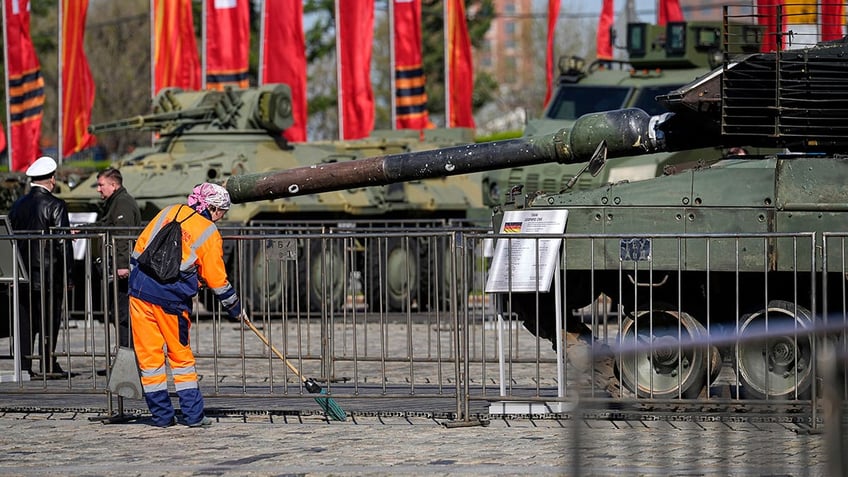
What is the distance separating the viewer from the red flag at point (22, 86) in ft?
88.3

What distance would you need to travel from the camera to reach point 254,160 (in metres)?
21.2

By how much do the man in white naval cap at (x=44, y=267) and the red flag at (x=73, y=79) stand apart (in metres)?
14.0

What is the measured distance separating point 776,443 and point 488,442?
2288mm

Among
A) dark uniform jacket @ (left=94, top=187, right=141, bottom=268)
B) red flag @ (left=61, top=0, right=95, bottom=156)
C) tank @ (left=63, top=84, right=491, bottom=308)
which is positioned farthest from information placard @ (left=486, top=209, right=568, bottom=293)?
red flag @ (left=61, top=0, right=95, bottom=156)

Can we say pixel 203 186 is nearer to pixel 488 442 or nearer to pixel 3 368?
pixel 488 442

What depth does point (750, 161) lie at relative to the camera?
11.5 m

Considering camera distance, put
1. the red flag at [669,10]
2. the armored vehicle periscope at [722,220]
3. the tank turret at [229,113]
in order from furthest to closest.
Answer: the red flag at [669,10] → the tank turret at [229,113] → the armored vehicle periscope at [722,220]

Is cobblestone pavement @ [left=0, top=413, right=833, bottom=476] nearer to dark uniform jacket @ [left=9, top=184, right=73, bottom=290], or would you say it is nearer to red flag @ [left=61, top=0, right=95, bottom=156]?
dark uniform jacket @ [left=9, top=184, right=73, bottom=290]

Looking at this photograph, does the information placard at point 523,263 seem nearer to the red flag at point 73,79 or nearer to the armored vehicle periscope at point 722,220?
the armored vehicle periscope at point 722,220

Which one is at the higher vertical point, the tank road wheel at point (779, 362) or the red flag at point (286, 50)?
the red flag at point (286, 50)

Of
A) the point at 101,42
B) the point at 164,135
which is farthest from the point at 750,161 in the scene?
the point at 101,42

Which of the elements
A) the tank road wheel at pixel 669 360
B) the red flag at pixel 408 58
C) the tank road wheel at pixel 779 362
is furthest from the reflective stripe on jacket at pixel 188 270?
the red flag at pixel 408 58

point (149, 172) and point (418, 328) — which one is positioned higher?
point (149, 172)

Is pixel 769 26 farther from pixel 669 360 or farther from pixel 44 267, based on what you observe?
pixel 44 267
